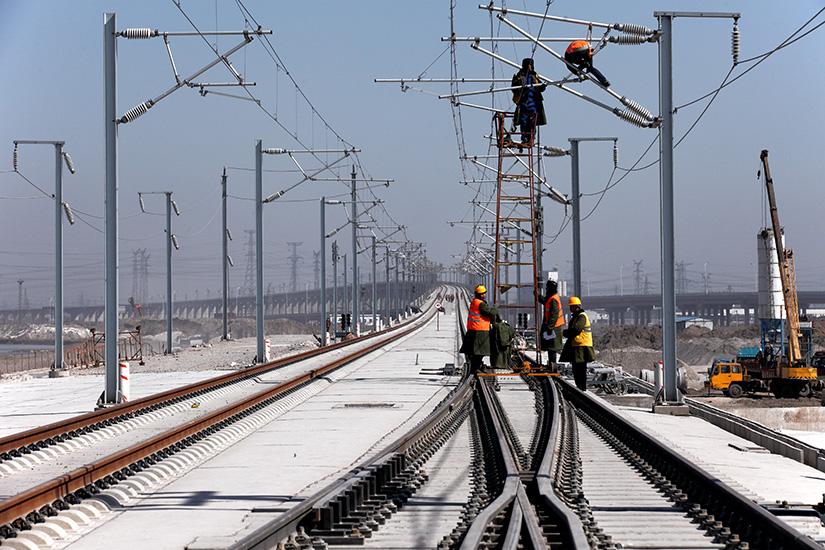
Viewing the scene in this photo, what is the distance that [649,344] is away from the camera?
126500mm

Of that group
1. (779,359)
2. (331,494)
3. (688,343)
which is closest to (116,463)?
(331,494)

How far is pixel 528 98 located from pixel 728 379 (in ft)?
94.2

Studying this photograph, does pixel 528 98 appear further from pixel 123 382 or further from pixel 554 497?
pixel 554 497

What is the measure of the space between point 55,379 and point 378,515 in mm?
29606

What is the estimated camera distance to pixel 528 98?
90.7 ft

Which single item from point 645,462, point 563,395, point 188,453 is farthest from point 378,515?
point 563,395

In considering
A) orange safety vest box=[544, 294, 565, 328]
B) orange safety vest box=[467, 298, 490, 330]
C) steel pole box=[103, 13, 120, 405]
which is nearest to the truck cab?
orange safety vest box=[544, 294, 565, 328]

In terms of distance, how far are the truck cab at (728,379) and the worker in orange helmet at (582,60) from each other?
108 ft

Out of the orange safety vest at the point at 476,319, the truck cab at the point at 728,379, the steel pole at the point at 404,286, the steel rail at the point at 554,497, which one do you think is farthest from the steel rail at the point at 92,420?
the steel pole at the point at 404,286

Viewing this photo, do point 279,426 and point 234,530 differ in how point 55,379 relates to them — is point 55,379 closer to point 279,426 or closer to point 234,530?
point 279,426

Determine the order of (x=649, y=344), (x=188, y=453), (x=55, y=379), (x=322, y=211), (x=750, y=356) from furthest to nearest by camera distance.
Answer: (x=649, y=344) → (x=322, y=211) → (x=750, y=356) → (x=55, y=379) → (x=188, y=453)

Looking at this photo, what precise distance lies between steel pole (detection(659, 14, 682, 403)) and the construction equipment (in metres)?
29.9

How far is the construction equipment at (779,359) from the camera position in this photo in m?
51.7

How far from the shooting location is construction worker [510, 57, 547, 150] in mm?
26422
